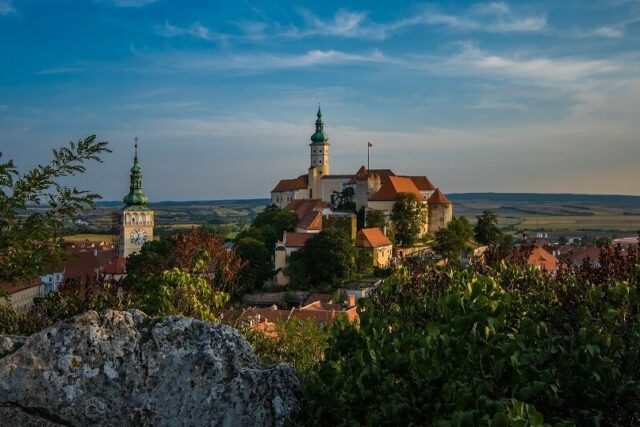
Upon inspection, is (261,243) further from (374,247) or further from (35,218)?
(35,218)

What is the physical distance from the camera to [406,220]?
6656 cm

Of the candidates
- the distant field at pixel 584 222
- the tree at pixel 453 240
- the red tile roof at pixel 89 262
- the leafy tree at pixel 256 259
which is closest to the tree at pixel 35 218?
the leafy tree at pixel 256 259

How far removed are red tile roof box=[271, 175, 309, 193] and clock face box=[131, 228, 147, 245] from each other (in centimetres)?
1961

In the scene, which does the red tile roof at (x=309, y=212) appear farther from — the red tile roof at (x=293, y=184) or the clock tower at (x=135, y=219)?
the clock tower at (x=135, y=219)

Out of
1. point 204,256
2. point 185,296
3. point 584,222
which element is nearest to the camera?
point 185,296

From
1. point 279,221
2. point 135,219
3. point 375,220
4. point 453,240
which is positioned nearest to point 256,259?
point 279,221

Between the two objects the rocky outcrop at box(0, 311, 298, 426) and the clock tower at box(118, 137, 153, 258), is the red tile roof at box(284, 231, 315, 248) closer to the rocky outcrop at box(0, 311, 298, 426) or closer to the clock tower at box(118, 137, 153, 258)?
the clock tower at box(118, 137, 153, 258)

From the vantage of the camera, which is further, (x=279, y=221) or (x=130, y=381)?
(x=279, y=221)

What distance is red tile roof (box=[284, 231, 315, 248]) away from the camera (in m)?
57.0

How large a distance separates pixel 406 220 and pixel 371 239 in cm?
873

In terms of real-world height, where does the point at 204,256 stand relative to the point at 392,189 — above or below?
below

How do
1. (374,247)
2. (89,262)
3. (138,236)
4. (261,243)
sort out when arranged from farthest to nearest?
(138,236) < (89,262) < (261,243) < (374,247)

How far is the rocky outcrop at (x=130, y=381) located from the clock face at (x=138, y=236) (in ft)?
305

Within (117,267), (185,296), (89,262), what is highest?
(185,296)
